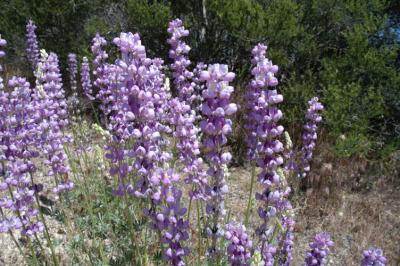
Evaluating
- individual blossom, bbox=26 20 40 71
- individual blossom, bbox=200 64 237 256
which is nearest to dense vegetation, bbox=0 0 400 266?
individual blossom, bbox=200 64 237 256

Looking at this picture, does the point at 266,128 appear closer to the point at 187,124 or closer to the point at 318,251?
the point at 187,124

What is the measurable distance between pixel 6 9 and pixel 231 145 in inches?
234

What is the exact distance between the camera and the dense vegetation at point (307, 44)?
6422 millimetres

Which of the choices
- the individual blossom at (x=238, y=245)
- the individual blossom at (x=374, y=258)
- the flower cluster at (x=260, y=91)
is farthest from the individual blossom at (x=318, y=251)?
the flower cluster at (x=260, y=91)

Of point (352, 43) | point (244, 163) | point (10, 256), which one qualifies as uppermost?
point (352, 43)

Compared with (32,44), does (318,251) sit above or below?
below

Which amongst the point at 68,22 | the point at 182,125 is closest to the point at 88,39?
the point at 68,22

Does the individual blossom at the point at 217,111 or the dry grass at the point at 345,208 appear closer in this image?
the individual blossom at the point at 217,111

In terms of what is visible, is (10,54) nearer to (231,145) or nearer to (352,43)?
(231,145)

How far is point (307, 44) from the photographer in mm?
7172

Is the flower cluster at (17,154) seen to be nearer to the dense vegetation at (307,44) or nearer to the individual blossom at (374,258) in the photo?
the individual blossom at (374,258)

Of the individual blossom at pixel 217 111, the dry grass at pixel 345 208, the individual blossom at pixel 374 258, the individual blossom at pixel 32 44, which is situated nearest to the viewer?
the individual blossom at pixel 217 111

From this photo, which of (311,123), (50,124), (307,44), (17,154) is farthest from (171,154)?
(307,44)

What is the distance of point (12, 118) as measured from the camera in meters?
2.84
